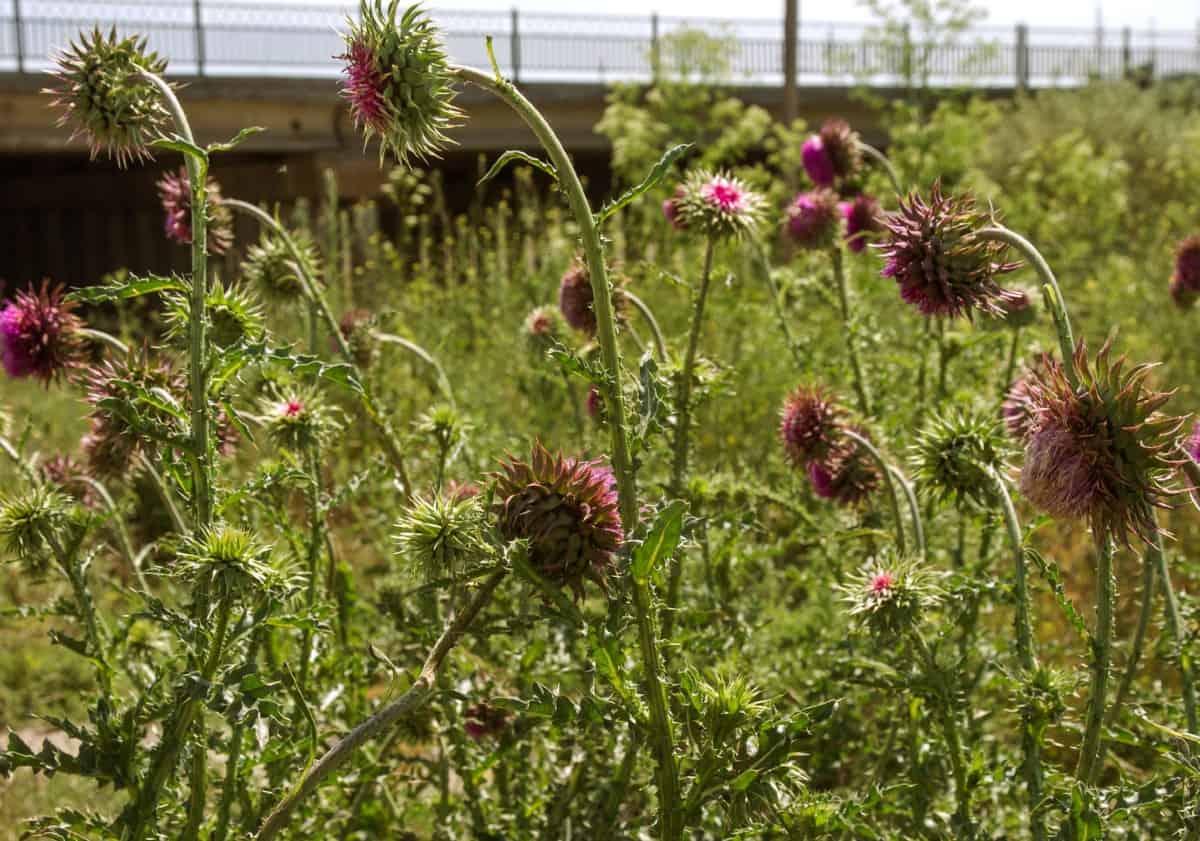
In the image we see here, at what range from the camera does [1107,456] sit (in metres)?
1.80

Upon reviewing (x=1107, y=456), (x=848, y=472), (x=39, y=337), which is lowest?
(x=848, y=472)

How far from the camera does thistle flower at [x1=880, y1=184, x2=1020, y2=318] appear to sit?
2086mm

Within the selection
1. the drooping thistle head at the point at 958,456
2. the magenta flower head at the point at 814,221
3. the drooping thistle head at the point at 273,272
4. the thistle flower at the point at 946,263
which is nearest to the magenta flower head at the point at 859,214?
the magenta flower head at the point at 814,221

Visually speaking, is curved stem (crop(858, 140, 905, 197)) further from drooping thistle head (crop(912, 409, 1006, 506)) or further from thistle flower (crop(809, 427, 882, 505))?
drooping thistle head (crop(912, 409, 1006, 506))

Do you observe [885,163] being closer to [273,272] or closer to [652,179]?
[273,272]

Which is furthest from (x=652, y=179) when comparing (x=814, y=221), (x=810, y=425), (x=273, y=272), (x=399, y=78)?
(x=814, y=221)

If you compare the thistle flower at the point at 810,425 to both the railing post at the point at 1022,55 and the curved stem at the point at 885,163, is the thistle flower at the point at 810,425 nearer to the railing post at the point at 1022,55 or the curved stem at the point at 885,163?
the curved stem at the point at 885,163

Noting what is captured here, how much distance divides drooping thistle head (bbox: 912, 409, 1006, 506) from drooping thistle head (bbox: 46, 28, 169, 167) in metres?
1.73

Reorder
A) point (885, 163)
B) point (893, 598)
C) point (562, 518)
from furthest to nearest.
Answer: point (885, 163) < point (893, 598) < point (562, 518)

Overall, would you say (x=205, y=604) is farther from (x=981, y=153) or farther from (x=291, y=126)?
(x=291, y=126)

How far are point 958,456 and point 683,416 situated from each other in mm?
719

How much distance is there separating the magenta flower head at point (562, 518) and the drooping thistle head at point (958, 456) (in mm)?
949

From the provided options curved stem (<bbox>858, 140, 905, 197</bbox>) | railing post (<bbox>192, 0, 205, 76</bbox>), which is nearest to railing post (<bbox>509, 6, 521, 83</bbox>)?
railing post (<bbox>192, 0, 205, 76</bbox>)

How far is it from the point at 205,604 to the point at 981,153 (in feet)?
55.3
